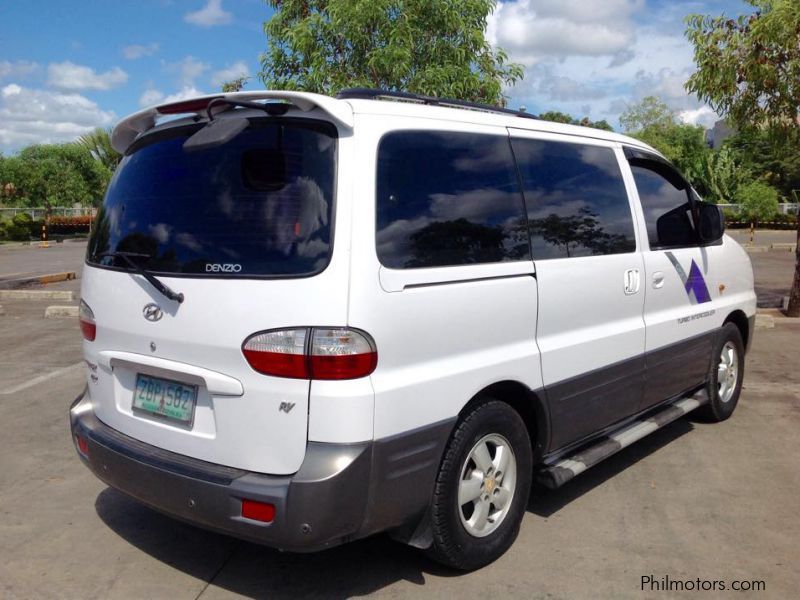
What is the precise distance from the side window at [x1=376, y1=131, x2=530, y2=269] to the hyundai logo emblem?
99cm

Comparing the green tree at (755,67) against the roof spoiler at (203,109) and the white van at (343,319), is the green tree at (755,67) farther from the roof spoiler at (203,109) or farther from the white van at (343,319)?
A: the roof spoiler at (203,109)

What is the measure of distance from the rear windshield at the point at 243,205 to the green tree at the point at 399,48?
633 cm

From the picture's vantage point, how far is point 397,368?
9.37 feet

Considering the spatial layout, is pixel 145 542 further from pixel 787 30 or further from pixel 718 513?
pixel 787 30

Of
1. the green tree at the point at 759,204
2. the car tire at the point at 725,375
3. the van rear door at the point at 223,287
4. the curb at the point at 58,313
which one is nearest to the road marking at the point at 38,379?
the curb at the point at 58,313

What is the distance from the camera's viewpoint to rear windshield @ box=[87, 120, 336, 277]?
283cm

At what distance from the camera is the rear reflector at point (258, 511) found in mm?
2740

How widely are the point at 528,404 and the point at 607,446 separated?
31.0 inches

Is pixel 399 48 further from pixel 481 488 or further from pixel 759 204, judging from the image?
pixel 759 204

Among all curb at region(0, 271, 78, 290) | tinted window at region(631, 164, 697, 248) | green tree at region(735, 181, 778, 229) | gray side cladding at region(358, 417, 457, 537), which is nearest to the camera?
gray side cladding at region(358, 417, 457, 537)

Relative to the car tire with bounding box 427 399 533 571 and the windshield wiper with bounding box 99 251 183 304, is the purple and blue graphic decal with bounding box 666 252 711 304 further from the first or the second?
the windshield wiper with bounding box 99 251 183 304

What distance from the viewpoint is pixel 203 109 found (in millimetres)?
3215

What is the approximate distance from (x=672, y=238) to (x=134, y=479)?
350cm

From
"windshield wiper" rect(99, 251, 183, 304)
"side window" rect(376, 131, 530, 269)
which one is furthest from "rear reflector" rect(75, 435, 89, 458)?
"side window" rect(376, 131, 530, 269)
